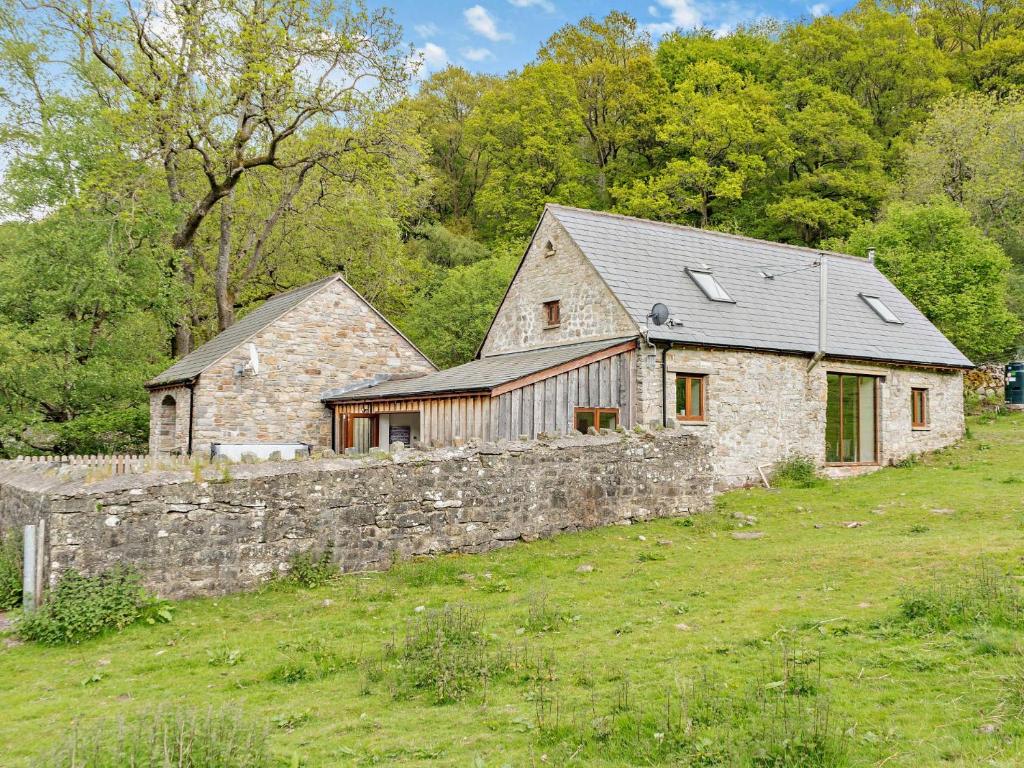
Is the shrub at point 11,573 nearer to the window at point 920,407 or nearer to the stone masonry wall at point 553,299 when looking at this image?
the stone masonry wall at point 553,299

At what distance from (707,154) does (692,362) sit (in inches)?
1139

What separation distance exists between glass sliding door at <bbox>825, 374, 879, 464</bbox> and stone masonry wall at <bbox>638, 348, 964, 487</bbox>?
26cm

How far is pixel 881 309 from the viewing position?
23688 millimetres

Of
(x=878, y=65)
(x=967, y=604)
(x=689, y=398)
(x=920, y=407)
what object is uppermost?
(x=878, y=65)

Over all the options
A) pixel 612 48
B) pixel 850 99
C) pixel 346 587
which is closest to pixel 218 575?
pixel 346 587

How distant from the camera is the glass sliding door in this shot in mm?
20375

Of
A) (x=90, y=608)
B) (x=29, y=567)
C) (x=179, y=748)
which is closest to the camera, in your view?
(x=179, y=748)

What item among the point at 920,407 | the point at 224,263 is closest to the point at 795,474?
the point at 920,407

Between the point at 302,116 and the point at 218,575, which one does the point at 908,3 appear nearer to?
the point at 302,116

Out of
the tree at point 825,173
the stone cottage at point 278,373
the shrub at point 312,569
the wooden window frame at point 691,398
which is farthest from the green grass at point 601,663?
the tree at point 825,173

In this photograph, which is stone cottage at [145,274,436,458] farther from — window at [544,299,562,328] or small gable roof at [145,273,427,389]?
window at [544,299,562,328]

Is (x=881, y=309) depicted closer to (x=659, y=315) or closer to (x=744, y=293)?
(x=744, y=293)

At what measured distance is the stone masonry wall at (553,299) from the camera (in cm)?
1866

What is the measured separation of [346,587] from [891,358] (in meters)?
17.5
